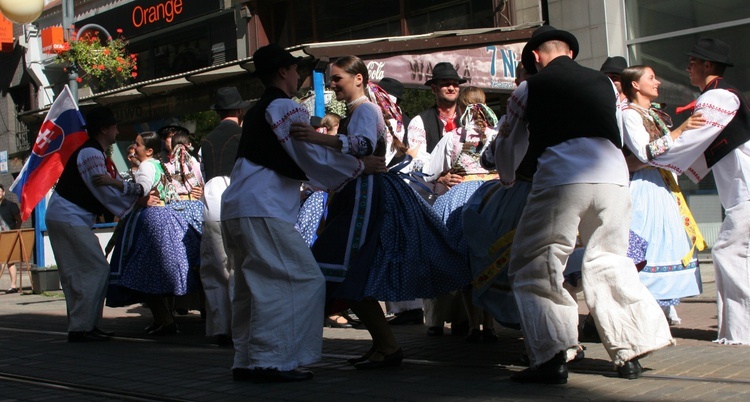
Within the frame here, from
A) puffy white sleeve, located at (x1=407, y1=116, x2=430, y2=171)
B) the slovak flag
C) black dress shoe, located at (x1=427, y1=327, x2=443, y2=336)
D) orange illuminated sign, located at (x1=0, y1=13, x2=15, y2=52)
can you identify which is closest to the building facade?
the slovak flag

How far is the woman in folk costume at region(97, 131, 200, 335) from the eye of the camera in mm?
8719

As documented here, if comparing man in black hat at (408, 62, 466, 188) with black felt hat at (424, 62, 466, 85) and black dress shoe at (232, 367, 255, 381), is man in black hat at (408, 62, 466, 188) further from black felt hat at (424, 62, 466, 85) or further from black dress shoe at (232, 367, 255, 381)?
black dress shoe at (232, 367, 255, 381)

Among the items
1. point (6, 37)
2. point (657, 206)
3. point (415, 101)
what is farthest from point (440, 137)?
point (6, 37)

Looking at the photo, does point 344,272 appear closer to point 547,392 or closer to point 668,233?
point 547,392

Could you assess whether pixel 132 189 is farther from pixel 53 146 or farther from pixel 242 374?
pixel 242 374

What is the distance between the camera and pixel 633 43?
43.6 ft

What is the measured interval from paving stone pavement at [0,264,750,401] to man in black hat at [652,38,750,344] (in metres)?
0.27

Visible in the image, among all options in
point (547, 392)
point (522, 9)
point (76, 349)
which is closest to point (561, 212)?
point (547, 392)

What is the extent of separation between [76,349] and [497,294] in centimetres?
376

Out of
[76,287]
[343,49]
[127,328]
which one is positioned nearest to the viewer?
[76,287]

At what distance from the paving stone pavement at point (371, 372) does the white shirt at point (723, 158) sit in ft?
3.45

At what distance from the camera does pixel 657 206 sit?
6887mm

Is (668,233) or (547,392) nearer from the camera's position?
(547,392)

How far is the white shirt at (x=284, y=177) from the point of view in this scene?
5.71 metres
